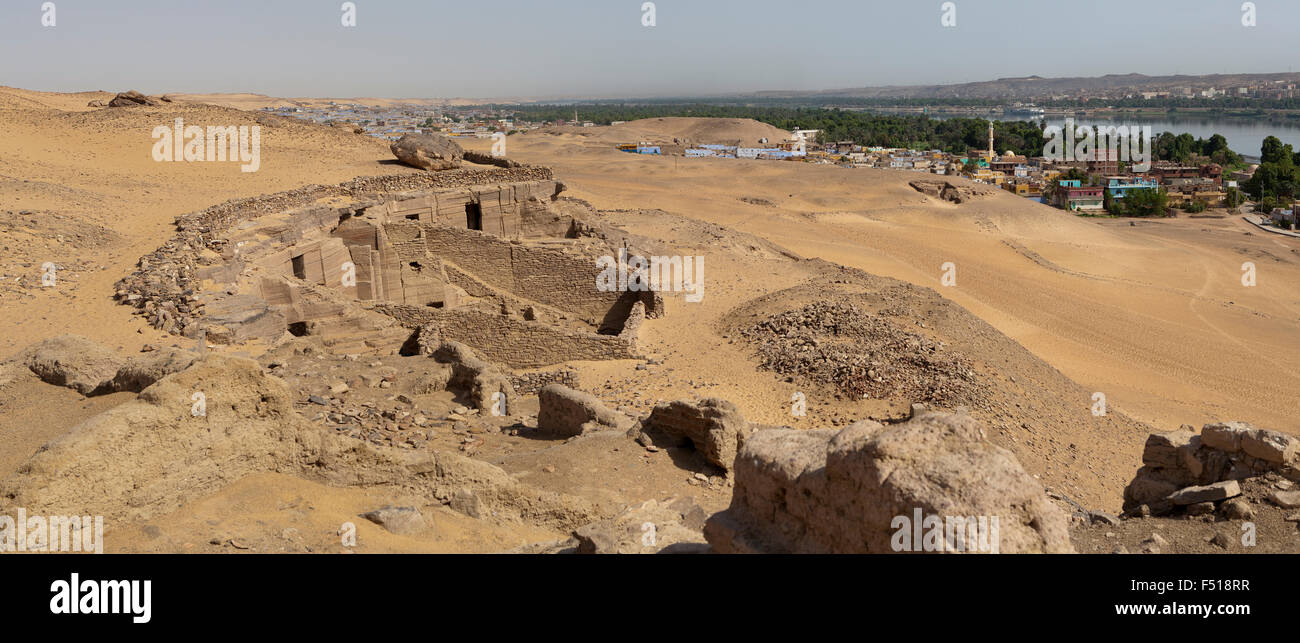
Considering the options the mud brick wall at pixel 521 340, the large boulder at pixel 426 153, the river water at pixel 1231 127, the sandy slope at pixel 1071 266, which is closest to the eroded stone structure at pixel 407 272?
the mud brick wall at pixel 521 340

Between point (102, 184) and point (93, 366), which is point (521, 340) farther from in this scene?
point (102, 184)

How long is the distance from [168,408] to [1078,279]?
32.2 m

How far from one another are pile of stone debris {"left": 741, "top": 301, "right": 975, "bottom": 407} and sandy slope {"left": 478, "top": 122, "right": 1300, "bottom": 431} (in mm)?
3493

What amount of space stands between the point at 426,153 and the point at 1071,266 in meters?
26.0

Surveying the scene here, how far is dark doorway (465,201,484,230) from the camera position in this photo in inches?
877

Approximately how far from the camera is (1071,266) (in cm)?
3434

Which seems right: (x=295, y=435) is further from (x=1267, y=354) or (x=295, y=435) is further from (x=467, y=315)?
(x=1267, y=354)

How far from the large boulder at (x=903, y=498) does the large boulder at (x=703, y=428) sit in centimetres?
419

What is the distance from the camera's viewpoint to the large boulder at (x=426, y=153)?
26.4 meters

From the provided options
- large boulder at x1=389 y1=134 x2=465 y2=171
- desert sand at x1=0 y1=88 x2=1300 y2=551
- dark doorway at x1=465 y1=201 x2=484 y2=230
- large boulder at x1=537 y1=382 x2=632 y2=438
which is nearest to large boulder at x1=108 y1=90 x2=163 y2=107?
desert sand at x1=0 y1=88 x2=1300 y2=551

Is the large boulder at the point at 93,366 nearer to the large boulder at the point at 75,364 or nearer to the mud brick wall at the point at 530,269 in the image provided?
the large boulder at the point at 75,364

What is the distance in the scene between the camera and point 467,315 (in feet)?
47.3

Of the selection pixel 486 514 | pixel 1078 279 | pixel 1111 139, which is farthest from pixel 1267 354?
pixel 1111 139

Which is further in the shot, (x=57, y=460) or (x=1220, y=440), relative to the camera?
(x=1220, y=440)
